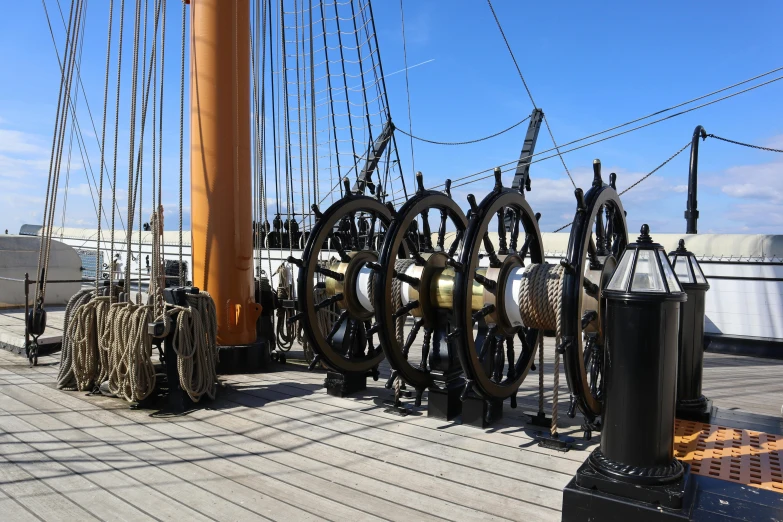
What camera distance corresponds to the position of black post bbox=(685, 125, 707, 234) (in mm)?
8047

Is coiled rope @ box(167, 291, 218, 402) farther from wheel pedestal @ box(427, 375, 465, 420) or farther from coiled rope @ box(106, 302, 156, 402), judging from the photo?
wheel pedestal @ box(427, 375, 465, 420)

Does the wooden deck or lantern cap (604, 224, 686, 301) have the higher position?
lantern cap (604, 224, 686, 301)

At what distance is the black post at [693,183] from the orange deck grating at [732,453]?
18.5 feet

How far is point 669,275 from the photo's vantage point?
7.34 ft

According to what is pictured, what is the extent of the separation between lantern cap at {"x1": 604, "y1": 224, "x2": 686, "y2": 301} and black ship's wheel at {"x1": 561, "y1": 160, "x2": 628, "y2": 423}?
0.33 meters

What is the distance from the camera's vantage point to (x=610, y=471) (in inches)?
86.0

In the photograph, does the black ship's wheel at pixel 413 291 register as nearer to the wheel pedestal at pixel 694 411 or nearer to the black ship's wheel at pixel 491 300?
the black ship's wheel at pixel 491 300

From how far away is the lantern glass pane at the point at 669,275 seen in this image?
87.0 inches

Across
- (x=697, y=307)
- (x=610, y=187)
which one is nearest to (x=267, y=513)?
(x=610, y=187)

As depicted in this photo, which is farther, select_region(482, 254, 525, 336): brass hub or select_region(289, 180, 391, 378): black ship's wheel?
select_region(289, 180, 391, 378): black ship's wheel

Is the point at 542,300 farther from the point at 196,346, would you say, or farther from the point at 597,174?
A: the point at 196,346

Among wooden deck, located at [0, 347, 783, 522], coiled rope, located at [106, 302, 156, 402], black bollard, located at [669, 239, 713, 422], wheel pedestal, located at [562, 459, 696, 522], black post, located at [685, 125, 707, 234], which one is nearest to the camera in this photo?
wheel pedestal, located at [562, 459, 696, 522]

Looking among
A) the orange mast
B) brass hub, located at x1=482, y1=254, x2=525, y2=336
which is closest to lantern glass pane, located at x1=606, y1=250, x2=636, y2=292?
brass hub, located at x1=482, y1=254, x2=525, y2=336

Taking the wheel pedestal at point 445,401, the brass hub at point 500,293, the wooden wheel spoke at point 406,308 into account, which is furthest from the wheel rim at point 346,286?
the brass hub at point 500,293
